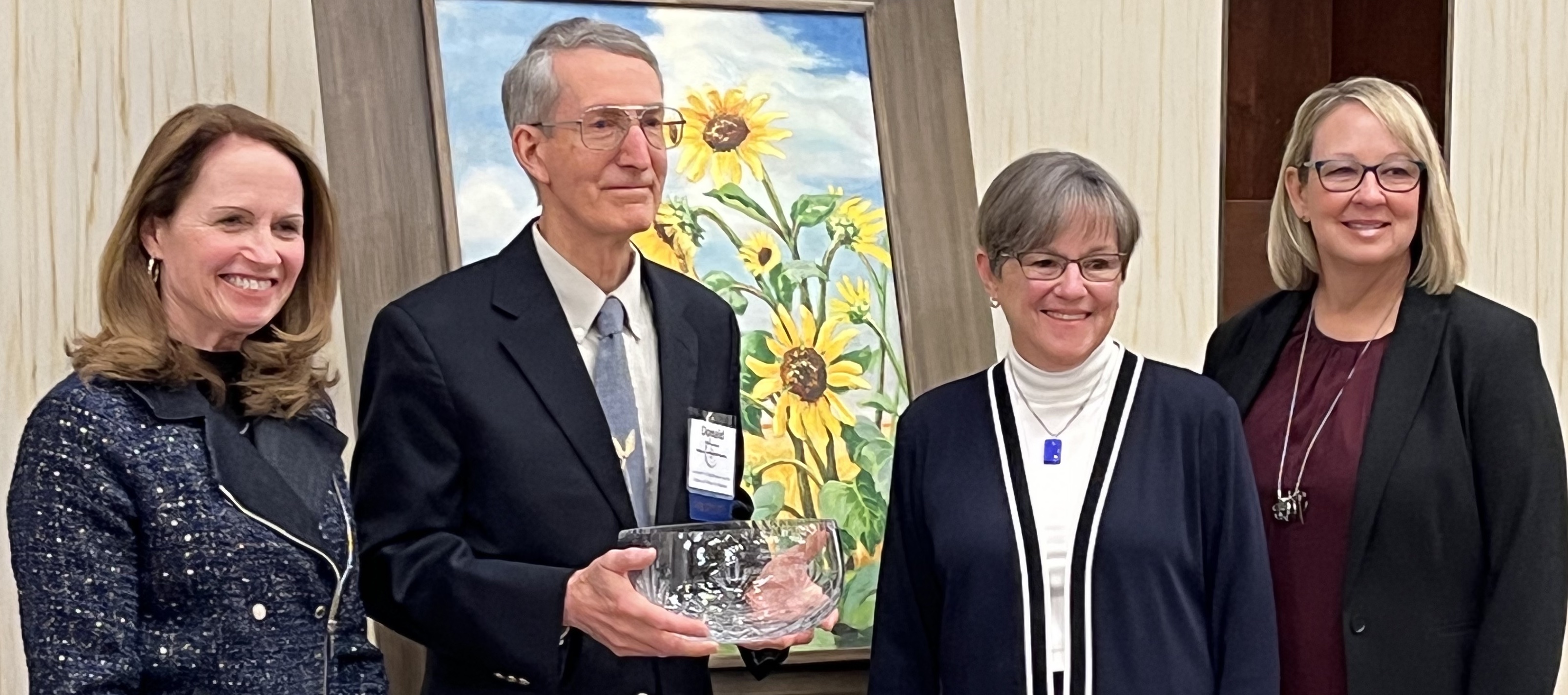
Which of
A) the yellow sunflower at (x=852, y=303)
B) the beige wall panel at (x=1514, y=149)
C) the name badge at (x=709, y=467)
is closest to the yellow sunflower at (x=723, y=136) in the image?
the yellow sunflower at (x=852, y=303)

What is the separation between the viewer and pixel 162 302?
208cm

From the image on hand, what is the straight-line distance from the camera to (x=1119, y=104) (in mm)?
3664

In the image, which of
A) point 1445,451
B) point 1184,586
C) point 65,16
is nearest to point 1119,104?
point 1445,451

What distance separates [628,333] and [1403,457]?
119 cm

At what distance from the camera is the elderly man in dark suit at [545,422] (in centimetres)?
220

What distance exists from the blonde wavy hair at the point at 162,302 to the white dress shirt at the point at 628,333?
319 millimetres

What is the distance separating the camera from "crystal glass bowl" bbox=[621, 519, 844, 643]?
214 cm

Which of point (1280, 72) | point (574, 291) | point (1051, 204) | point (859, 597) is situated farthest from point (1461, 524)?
point (1280, 72)

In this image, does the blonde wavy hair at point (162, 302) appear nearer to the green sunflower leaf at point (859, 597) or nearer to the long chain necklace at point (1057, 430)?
the long chain necklace at point (1057, 430)

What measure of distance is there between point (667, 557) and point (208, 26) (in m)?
1.39

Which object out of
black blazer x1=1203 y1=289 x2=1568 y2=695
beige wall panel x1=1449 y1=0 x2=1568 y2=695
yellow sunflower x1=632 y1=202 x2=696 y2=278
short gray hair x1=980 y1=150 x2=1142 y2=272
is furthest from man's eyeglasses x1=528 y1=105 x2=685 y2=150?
beige wall panel x1=1449 y1=0 x2=1568 y2=695

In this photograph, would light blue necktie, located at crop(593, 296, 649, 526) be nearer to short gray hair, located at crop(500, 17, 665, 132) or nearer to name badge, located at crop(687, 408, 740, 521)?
name badge, located at crop(687, 408, 740, 521)

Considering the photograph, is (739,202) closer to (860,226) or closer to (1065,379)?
(860,226)

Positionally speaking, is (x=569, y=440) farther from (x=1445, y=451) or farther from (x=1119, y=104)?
(x=1119, y=104)
